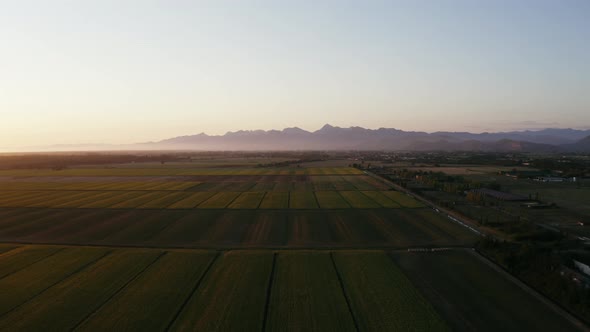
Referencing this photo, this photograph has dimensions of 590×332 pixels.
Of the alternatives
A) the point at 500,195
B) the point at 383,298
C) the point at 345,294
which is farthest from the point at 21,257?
the point at 500,195

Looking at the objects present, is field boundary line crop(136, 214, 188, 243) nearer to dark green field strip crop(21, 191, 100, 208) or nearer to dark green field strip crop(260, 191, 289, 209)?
dark green field strip crop(260, 191, 289, 209)

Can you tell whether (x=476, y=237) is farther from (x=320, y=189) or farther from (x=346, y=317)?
(x=320, y=189)

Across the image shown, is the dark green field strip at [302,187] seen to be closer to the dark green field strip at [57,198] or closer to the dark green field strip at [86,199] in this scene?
the dark green field strip at [86,199]

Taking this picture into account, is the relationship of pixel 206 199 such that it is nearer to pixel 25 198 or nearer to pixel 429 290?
pixel 25 198

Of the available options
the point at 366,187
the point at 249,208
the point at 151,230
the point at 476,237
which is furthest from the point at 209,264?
the point at 366,187

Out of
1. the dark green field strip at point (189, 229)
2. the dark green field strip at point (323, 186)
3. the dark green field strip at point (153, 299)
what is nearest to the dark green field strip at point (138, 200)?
the dark green field strip at point (189, 229)

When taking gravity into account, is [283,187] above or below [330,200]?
above
